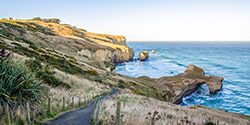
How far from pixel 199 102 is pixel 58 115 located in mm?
37016

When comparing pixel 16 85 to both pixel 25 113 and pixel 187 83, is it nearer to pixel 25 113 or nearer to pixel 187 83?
pixel 25 113

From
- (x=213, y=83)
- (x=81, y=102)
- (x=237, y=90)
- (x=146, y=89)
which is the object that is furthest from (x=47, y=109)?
(x=237, y=90)

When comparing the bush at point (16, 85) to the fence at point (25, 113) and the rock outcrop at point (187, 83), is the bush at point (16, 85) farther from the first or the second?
the rock outcrop at point (187, 83)

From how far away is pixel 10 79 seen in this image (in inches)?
542

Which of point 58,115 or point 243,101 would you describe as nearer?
point 58,115

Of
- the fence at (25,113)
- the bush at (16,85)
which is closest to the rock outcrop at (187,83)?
the fence at (25,113)

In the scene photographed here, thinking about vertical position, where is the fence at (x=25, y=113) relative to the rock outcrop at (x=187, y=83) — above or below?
above

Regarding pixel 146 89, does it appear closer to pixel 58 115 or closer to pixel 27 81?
pixel 58 115

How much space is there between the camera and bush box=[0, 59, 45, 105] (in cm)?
1340

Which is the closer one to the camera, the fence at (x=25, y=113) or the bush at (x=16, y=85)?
the fence at (x=25, y=113)

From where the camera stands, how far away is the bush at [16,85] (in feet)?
44.0

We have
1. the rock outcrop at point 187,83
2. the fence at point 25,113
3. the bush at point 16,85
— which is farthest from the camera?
the rock outcrop at point 187,83

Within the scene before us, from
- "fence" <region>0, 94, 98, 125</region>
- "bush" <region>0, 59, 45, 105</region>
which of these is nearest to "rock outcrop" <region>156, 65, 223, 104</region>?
"fence" <region>0, 94, 98, 125</region>

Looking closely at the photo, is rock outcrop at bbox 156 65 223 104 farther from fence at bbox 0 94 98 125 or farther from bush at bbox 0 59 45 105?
bush at bbox 0 59 45 105
